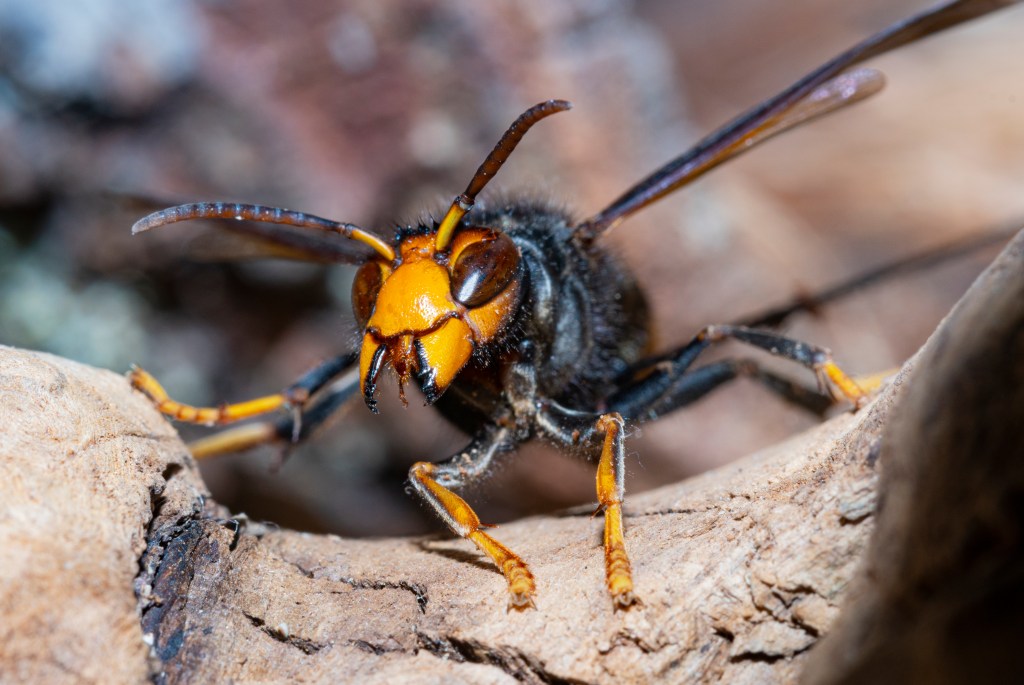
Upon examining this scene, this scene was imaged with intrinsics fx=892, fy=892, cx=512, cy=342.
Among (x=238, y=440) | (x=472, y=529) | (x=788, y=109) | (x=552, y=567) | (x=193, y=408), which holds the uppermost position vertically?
(x=788, y=109)

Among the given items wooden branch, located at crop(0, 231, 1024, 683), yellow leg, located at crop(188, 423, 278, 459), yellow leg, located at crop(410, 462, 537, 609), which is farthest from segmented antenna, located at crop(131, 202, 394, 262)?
yellow leg, located at crop(188, 423, 278, 459)

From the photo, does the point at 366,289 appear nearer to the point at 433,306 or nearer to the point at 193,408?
the point at 433,306

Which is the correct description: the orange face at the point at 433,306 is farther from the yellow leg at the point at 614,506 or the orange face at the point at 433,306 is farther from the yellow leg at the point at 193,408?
the yellow leg at the point at 193,408

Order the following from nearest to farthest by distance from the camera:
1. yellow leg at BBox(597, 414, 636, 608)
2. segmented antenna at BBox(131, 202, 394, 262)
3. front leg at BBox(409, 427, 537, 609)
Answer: yellow leg at BBox(597, 414, 636, 608) → front leg at BBox(409, 427, 537, 609) → segmented antenna at BBox(131, 202, 394, 262)

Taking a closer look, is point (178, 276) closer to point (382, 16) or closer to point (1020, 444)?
point (382, 16)

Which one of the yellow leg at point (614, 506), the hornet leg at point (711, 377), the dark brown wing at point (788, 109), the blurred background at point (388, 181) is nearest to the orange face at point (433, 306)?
the yellow leg at point (614, 506)

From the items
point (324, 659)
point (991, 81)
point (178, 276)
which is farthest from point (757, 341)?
point (991, 81)

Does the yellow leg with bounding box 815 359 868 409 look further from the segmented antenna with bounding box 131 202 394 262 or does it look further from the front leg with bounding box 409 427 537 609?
the segmented antenna with bounding box 131 202 394 262

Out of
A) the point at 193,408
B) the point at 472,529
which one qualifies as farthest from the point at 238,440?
the point at 472,529
